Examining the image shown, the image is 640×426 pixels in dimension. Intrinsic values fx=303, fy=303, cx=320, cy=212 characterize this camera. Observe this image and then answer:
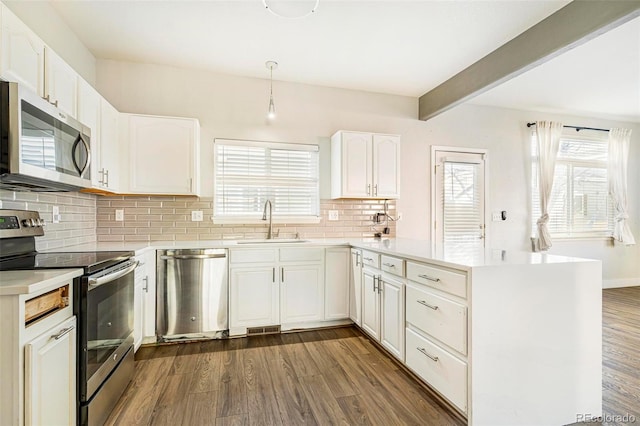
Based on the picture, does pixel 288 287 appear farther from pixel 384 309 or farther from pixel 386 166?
pixel 386 166

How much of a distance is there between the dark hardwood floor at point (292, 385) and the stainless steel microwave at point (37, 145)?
1414 mm

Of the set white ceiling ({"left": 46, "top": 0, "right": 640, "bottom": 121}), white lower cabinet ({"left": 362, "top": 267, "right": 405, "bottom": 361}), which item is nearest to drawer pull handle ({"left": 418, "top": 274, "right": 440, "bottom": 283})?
white lower cabinet ({"left": 362, "top": 267, "right": 405, "bottom": 361})

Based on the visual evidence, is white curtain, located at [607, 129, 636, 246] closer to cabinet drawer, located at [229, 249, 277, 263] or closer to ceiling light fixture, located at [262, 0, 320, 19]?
cabinet drawer, located at [229, 249, 277, 263]

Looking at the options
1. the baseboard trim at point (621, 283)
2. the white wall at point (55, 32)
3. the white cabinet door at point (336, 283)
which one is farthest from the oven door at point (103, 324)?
the baseboard trim at point (621, 283)

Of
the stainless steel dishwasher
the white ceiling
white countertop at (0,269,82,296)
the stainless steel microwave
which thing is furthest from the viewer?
the stainless steel dishwasher

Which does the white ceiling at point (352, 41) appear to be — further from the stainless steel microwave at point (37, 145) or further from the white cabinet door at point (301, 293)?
the white cabinet door at point (301, 293)

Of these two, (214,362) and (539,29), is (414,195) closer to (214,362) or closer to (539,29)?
(539,29)

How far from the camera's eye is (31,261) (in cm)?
168

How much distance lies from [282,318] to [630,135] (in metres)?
6.27

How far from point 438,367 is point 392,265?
2.47 ft

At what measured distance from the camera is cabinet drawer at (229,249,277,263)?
2859 mm

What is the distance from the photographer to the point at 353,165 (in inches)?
136

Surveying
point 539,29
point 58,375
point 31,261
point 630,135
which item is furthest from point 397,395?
point 630,135

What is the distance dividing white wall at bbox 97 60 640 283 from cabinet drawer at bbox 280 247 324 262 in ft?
2.83
